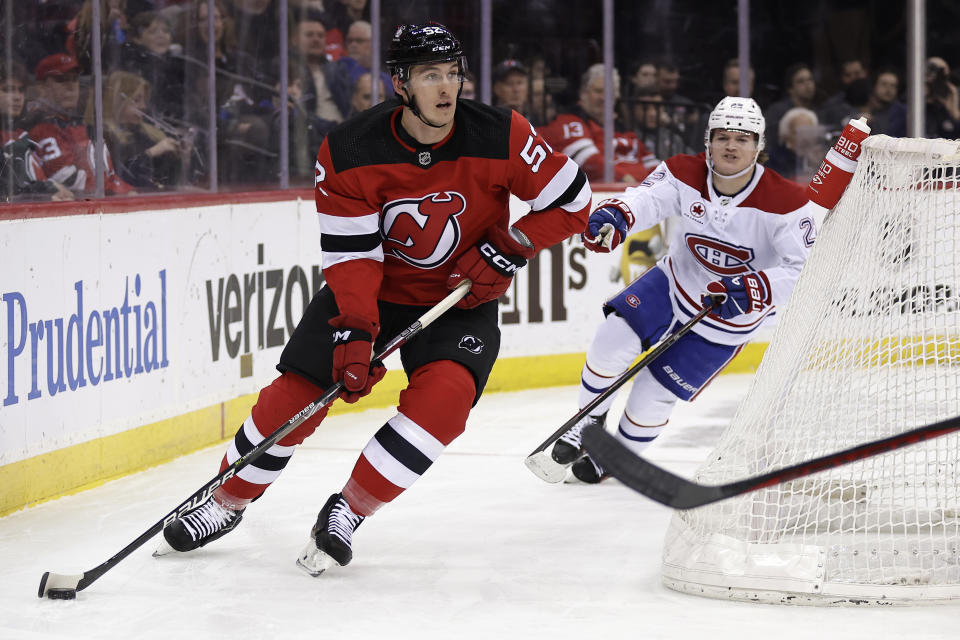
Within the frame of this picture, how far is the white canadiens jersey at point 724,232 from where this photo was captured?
3711mm

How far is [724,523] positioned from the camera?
2.86 meters

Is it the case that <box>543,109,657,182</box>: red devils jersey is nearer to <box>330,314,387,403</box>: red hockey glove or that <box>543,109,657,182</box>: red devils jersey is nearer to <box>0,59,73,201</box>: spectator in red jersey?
<box>0,59,73,201</box>: spectator in red jersey

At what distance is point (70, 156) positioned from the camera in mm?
4043

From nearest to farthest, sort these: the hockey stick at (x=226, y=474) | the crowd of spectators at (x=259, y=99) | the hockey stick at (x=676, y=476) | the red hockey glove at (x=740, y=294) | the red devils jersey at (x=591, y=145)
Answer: the hockey stick at (x=676, y=476)
the hockey stick at (x=226, y=474)
the red hockey glove at (x=740, y=294)
the crowd of spectators at (x=259, y=99)
the red devils jersey at (x=591, y=145)

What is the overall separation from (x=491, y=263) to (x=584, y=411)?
0.97 m

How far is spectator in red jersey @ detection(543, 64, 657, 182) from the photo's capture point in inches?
256

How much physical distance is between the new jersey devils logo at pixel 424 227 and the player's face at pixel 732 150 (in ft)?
3.34

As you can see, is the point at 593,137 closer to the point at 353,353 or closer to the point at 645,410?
the point at 645,410

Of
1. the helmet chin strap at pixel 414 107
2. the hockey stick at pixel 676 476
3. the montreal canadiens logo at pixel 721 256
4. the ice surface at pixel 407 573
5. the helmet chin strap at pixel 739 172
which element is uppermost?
the helmet chin strap at pixel 414 107

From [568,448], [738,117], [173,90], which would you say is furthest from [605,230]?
[173,90]

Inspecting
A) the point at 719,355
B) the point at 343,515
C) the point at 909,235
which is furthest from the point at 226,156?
the point at 909,235

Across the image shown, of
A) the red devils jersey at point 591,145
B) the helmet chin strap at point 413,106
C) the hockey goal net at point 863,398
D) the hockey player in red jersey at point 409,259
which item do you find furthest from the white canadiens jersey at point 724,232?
the red devils jersey at point 591,145

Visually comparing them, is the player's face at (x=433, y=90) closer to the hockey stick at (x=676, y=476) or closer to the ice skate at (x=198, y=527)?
the hockey stick at (x=676, y=476)

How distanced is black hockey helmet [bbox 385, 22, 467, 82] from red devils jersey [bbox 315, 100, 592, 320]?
0.13m
